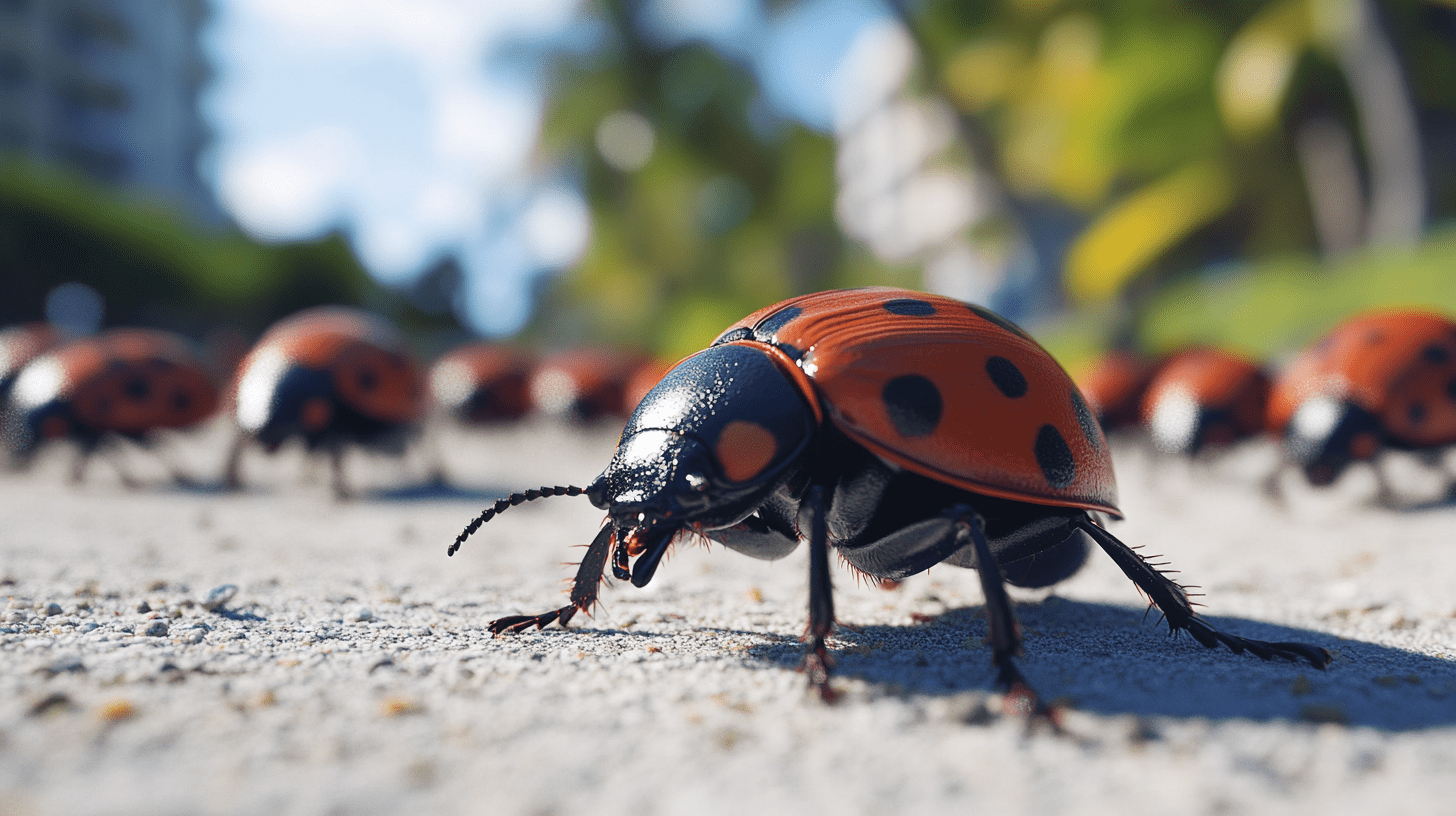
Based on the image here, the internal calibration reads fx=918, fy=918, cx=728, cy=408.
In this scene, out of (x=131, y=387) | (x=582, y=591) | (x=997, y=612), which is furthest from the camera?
(x=131, y=387)

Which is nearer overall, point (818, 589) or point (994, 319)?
point (818, 589)

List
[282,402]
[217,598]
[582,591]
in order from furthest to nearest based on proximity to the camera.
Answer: [282,402] < [217,598] < [582,591]

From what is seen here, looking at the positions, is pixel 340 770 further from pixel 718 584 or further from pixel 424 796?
pixel 718 584

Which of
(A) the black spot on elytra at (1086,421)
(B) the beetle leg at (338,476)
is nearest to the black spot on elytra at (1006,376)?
(A) the black spot on elytra at (1086,421)

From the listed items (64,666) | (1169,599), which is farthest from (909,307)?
(64,666)

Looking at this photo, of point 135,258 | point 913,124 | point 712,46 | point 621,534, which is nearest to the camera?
point 621,534

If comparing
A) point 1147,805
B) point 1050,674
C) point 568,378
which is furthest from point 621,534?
point 568,378

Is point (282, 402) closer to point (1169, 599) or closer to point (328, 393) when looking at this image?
point (328, 393)
